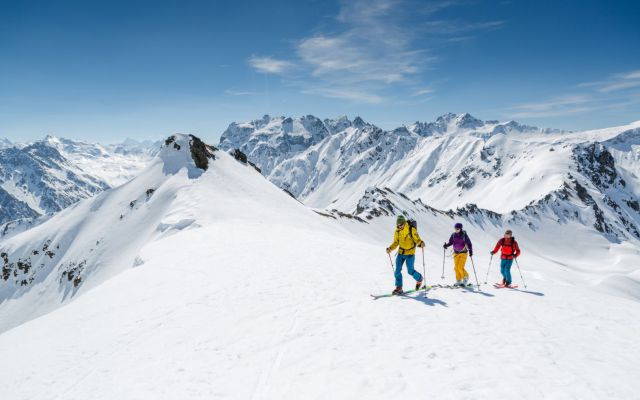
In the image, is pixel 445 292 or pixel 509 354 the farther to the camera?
pixel 445 292

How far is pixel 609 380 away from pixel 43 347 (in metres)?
16.1

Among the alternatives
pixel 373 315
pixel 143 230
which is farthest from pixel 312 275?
pixel 143 230

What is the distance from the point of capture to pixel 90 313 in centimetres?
1532

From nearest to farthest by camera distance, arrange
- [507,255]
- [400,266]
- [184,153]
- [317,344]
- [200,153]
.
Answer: [317,344], [400,266], [507,255], [200,153], [184,153]

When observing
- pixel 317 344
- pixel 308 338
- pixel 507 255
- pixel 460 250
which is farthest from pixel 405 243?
pixel 317 344

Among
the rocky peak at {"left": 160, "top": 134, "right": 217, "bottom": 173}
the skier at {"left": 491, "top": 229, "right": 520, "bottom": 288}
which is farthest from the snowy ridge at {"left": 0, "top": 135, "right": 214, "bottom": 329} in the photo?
the skier at {"left": 491, "top": 229, "right": 520, "bottom": 288}

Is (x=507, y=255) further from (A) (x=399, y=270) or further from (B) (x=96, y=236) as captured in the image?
(B) (x=96, y=236)

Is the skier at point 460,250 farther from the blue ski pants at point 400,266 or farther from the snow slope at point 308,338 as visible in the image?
the blue ski pants at point 400,266

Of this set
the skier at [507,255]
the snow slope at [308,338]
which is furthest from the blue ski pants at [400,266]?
the skier at [507,255]

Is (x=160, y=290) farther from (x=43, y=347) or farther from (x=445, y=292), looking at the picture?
(x=445, y=292)

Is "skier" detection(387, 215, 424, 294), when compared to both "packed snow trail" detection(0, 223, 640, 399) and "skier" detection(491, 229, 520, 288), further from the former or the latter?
"skier" detection(491, 229, 520, 288)

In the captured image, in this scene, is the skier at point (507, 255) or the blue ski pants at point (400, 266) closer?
the blue ski pants at point (400, 266)

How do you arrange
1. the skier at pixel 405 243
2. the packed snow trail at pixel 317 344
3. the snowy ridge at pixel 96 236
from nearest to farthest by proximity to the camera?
the packed snow trail at pixel 317 344
the skier at pixel 405 243
the snowy ridge at pixel 96 236

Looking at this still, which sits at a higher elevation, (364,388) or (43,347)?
(364,388)
